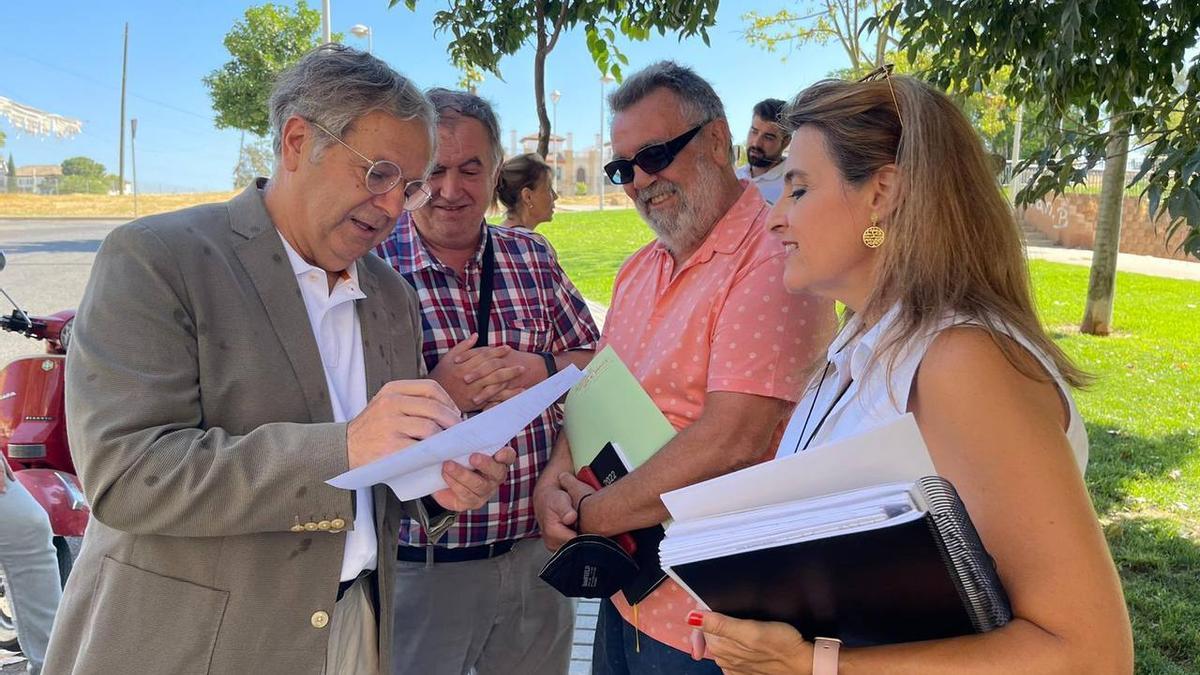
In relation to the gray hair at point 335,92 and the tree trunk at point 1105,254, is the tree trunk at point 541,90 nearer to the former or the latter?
the gray hair at point 335,92

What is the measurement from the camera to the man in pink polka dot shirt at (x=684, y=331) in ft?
5.98

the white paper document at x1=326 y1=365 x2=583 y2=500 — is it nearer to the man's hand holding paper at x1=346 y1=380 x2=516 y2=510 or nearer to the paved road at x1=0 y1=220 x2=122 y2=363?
the man's hand holding paper at x1=346 y1=380 x2=516 y2=510

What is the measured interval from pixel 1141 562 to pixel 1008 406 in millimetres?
4338

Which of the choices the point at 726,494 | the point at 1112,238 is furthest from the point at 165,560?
the point at 1112,238

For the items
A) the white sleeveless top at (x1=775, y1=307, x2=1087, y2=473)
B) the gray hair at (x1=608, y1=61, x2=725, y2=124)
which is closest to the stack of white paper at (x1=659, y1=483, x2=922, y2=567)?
the white sleeveless top at (x1=775, y1=307, x2=1087, y2=473)

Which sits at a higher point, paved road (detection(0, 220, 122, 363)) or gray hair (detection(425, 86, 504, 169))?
gray hair (detection(425, 86, 504, 169))

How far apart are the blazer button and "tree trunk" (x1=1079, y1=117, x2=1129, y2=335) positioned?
10453 mm

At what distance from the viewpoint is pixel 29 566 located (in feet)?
10.8

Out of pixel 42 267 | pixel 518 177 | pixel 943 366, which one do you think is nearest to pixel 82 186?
pixel 42 267

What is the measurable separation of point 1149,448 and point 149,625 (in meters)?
7.07

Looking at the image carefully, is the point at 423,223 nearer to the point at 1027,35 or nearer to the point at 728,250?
the point at 728,250

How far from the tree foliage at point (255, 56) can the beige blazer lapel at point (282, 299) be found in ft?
79.4

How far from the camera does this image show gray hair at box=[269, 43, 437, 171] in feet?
5.25

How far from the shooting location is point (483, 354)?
2.10 meters
